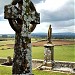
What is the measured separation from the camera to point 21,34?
6.93 metres

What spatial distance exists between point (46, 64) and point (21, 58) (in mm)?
15430

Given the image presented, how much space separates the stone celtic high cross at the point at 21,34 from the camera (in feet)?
22.2

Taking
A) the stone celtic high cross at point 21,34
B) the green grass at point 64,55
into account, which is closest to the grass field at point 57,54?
the green grass at point 64,55

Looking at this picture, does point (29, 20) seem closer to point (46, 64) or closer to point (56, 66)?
point (46, 64)

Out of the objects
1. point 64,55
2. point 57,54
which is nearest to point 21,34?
point 64,55

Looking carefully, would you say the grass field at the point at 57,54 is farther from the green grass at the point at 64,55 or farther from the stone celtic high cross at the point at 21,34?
the stone celtic high cross at the point at 21,34

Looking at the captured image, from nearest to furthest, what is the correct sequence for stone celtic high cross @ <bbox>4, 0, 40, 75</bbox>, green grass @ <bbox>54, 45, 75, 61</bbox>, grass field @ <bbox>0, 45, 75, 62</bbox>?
1. stone celtic high cross @ <bbox>4, 0, 40, 75</bbox>
2. green grass @ <bbox>54, 45, 75, 61</bbox>
3. grass field @ <bbox>0, 45, 75, 62</bbox>

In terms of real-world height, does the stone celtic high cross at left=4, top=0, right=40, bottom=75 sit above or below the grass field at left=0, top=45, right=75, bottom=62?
above

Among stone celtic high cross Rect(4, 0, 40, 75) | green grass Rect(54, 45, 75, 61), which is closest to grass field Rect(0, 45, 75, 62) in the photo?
green grass Rect(54, 45, 75, 61)

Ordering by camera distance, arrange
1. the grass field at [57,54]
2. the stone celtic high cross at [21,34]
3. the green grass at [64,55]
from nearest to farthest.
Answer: the stone celtic high cross at [21,34], the green grass at [64,55], the grass field at [57,54]

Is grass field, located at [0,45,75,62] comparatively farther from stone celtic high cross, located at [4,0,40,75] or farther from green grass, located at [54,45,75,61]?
stone celtic high cross, located at [4,0,40,75]

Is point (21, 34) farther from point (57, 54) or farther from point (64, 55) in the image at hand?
point (57, 54)

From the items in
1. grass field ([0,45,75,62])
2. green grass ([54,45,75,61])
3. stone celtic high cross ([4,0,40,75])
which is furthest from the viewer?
grass field ([0,45,75,62])

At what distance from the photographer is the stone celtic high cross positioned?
267 inches
